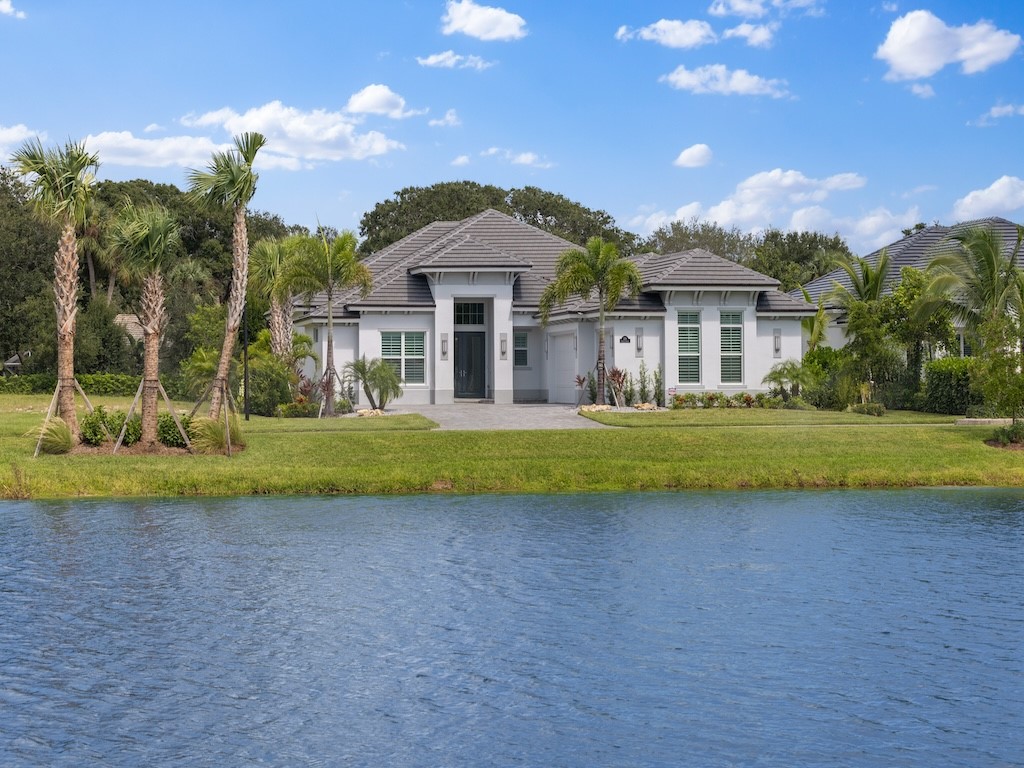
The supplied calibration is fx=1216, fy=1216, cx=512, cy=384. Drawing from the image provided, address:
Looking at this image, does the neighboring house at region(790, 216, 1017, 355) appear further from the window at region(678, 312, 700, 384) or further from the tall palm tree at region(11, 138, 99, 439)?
the tall palm tree at region(11, 138, 99, 439)

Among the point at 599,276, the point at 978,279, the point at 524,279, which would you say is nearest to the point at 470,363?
the point at 524,279

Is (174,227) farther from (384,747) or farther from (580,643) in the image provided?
(384,747)

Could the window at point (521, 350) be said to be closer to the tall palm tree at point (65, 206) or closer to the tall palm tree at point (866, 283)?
the tall palm tree at point (866, 283)

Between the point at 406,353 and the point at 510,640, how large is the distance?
29.2 metres

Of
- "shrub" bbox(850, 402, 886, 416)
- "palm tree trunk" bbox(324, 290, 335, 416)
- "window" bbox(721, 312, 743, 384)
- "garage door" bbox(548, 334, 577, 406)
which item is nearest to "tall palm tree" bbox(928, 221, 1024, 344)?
"shrub" bbox(850, 402, 886, 416)

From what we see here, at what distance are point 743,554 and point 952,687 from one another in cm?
648

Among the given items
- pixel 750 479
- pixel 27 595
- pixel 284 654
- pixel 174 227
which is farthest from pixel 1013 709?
Result: pixel 174 227

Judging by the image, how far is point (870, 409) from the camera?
121 feet

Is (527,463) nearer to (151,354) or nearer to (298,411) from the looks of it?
(151,354)

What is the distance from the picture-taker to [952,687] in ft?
37.9

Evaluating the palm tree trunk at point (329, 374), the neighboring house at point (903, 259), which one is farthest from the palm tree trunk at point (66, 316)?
the neighboring house at point (903, 259)

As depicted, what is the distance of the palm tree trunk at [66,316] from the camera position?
90.1 feet

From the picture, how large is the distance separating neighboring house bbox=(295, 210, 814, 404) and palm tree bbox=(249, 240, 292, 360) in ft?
4.92

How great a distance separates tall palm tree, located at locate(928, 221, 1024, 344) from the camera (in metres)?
35.0
